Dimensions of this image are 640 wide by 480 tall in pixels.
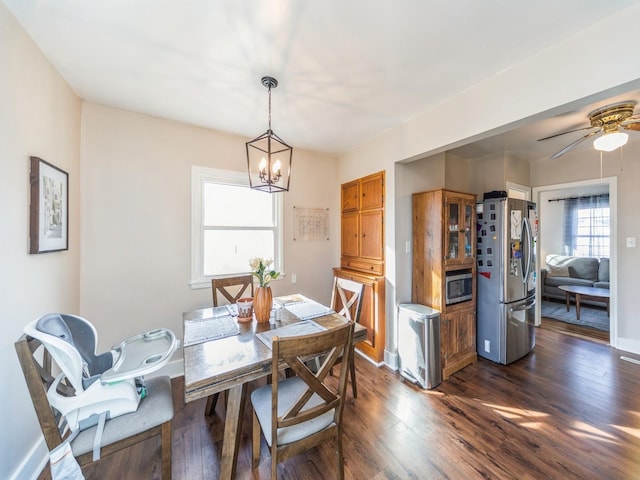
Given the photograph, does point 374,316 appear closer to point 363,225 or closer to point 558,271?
point 363,225

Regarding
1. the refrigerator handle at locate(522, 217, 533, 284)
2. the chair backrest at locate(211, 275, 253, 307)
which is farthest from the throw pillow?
the chair backrest at locate(211, 275, 253, 307)

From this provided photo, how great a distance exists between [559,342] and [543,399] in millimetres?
1717

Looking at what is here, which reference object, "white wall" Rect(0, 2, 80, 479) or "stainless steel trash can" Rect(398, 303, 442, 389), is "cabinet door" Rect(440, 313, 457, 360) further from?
"white wall" Rect(0, 2, 80, 479)

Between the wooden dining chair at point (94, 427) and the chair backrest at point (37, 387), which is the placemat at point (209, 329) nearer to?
the wooden dining chair at point (94, 427)

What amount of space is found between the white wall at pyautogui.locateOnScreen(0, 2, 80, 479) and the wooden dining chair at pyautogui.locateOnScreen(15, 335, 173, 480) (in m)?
0.34

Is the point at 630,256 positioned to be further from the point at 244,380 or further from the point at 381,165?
the point at 244,380

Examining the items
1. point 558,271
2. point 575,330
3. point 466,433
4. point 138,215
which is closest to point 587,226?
point 558,271

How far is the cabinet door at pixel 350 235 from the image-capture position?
10.9 ft

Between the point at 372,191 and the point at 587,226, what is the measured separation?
610 cm

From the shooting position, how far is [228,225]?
298 cm

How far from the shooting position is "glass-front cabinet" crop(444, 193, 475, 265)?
8.72 ft

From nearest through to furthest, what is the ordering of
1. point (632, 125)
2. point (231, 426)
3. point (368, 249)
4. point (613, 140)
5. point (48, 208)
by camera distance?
point (231, 426)
point (48, 208)
point (613, 140)
point (632, 125)
point (368, 249)

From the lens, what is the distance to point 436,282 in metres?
2.63

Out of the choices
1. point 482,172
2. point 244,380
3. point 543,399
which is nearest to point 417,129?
point 482,172
